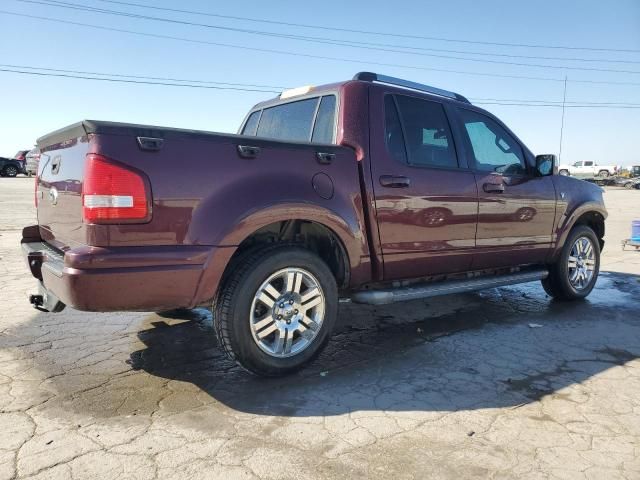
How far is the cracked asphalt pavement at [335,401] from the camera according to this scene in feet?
7.88

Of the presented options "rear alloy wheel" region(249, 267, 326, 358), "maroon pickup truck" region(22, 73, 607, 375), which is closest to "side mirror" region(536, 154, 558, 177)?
"maroon pickup truck" region(22, 73, 607, 375)

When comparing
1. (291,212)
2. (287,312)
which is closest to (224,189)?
(291,212)

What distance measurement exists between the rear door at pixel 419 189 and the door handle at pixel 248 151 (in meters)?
0.98

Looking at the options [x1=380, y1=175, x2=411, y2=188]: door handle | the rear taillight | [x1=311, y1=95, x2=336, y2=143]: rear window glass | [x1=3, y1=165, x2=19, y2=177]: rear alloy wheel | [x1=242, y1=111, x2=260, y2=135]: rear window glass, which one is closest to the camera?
the rear taillight

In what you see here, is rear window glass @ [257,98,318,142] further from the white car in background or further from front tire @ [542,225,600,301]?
the white car in background

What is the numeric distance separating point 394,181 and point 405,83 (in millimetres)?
978

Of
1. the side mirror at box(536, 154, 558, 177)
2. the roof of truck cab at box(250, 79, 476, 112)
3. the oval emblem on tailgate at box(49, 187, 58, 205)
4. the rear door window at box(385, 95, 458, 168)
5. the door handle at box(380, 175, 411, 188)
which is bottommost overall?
the oval emblem on tailgate at box(49, 187, 58, 205)

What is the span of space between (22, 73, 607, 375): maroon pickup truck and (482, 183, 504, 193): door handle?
2 cm

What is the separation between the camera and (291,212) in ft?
10.7

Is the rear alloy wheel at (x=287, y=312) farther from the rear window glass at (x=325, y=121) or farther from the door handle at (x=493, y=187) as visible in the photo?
the door handle at (x=493, y=187)

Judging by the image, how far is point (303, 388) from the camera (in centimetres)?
325

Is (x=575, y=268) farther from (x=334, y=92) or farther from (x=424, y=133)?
(x=334, y=92)

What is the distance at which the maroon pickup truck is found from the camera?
275 centimetres

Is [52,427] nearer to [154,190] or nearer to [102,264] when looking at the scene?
[102,264]
